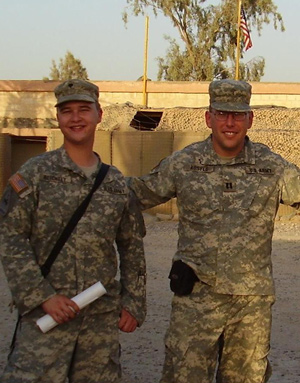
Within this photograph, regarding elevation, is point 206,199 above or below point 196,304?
above

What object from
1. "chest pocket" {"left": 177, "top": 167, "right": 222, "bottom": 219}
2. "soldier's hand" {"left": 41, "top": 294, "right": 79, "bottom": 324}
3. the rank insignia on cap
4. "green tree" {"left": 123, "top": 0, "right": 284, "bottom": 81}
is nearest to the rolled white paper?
"soldier's hand" {"left": 41, "top": 294, "right": 79, "bottom": 324}

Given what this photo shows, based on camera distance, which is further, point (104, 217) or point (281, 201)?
point (281, 201)

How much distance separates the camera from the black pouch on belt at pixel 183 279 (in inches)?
136

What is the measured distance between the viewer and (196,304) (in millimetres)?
3486

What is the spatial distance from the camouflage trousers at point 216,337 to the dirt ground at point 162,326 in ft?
4.45

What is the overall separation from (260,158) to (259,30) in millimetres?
31322

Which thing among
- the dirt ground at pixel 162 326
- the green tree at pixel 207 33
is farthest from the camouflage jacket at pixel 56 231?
the green tree at pixel 207 33

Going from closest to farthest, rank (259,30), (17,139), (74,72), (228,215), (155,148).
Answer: (228,215) < (155,148) < (17,139) < (259,30) < (74,72)

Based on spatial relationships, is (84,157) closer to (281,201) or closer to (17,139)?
(281,201)

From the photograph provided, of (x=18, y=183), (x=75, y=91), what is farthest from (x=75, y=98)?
(x=18, y=183)

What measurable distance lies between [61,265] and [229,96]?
1215 millimetres

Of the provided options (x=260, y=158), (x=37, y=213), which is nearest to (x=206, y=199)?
(x=260, y=158)

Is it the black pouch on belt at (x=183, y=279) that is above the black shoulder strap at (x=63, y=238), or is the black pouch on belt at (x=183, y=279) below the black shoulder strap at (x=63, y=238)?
below

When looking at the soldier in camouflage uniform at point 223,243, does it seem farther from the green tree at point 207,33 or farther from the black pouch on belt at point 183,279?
the green tree at point 207,33
